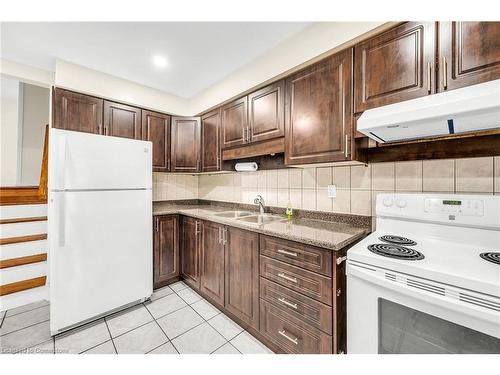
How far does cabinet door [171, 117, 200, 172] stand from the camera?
2877mm

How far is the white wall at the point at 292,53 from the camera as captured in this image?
1.40 meters

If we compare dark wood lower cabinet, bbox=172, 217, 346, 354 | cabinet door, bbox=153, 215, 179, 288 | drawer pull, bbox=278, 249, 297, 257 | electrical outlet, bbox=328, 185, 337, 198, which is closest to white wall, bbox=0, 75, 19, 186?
cabinet door, bbox=153, 215, 179, 288

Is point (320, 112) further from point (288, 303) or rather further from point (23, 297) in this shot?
point (23, 297)

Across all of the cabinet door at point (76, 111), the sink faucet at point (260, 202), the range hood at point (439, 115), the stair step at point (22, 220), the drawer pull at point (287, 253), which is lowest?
the drawer pull at point (287, 253)

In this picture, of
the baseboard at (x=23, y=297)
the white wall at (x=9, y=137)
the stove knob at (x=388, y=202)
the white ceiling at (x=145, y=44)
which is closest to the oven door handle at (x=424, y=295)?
the stove knob at (x=388, y=202)

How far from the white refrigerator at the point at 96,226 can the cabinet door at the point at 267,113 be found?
1116mm

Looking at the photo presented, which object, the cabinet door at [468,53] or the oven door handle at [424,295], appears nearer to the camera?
the oven door handle at [424,295]

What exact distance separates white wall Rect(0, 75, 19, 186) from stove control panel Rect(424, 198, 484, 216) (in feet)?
18.1

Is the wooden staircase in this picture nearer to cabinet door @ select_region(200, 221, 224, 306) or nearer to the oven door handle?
cabinet door @ select_region(200, 221, 224, 306)

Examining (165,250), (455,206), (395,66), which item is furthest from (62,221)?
(455,206)

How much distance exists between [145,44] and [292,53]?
4.25 feet

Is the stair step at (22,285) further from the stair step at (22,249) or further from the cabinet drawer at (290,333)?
the cabinet drawer at (290,333)

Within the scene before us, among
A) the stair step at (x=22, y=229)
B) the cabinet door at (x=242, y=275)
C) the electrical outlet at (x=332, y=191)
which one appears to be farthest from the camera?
the stair step at (x=22, y=229)

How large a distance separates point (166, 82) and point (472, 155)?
290cm
